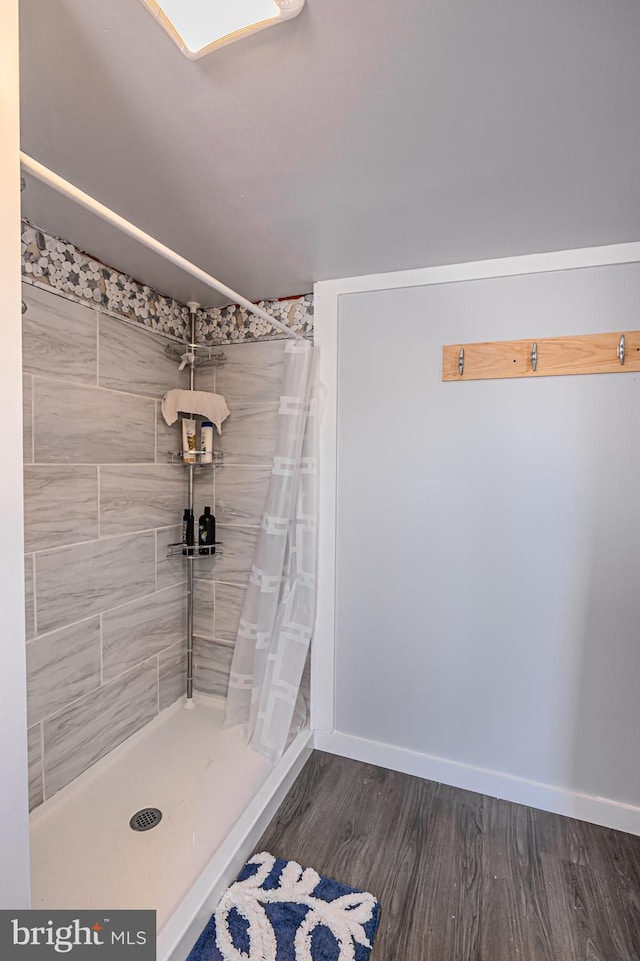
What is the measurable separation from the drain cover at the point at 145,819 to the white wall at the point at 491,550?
73cm

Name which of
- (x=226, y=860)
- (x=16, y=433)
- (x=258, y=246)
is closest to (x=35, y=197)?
(x=258, y=246)

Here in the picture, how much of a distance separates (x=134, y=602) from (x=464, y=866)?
1.55 m

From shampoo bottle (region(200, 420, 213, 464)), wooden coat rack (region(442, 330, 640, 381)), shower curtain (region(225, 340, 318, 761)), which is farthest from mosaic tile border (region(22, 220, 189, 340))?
wooden coat rack (region(442, 330, 640, 381))

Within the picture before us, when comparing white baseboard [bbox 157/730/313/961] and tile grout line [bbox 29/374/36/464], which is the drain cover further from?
tile grout line [bbox 29/374/36/464]

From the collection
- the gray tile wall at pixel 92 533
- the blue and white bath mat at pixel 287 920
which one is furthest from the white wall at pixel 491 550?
the gray tile wall at pixel 92 533

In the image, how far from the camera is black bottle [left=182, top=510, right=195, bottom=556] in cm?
204

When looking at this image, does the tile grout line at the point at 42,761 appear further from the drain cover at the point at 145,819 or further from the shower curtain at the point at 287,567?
the shower curtain at the point at 287,567

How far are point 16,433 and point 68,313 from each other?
112 centimetres

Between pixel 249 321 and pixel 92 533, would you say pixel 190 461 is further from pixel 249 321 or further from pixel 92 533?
pixel 249 321

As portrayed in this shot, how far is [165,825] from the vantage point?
146 cm

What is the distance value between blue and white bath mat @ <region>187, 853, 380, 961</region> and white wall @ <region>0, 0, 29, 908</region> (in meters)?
0.74

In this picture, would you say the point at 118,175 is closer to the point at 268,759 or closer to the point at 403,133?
the point at 403,133

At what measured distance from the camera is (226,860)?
1.25 metres

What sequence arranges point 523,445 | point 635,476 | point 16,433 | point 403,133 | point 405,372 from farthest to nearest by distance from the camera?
point 405,372
point 523,445
point 635,476
point 403,133
point 16,433
